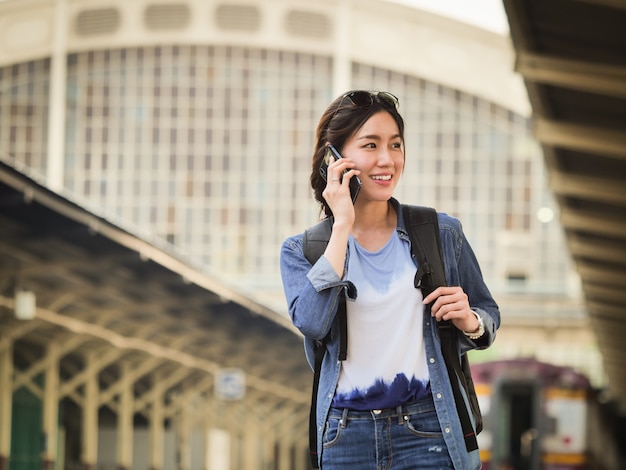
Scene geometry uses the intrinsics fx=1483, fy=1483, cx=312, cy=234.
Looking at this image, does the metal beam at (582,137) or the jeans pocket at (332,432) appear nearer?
the jeans pocket at (332,432)

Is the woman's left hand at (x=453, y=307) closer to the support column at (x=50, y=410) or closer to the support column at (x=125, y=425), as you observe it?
the support column at (x=50, y=410)

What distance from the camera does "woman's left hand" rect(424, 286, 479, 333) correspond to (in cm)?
333

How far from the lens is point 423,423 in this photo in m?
3.35

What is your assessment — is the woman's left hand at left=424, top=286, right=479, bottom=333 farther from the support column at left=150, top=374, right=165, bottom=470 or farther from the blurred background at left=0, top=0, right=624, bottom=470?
the blurred background at left=0, top=0, right=624, bottom=470

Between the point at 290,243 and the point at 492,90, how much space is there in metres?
86.9

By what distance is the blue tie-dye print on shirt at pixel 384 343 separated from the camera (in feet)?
11.1

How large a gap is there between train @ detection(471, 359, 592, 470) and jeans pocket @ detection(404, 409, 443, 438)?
23.9m

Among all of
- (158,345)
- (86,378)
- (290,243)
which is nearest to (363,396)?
(290,243)

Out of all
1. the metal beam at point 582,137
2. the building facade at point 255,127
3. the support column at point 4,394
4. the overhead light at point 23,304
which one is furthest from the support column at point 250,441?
the building facade at point 255,127

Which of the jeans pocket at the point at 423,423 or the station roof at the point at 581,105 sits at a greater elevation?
the station roof at the point at 581,105

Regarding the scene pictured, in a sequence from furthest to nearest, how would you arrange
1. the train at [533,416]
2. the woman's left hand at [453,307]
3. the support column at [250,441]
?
the support column at [250,441], the train at [533,416], the woman's left hand at [453,307]

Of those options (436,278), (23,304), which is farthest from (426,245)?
(23,304)

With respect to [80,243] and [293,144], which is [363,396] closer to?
[80,243]

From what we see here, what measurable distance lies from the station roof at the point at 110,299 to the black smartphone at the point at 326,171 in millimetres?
10031
